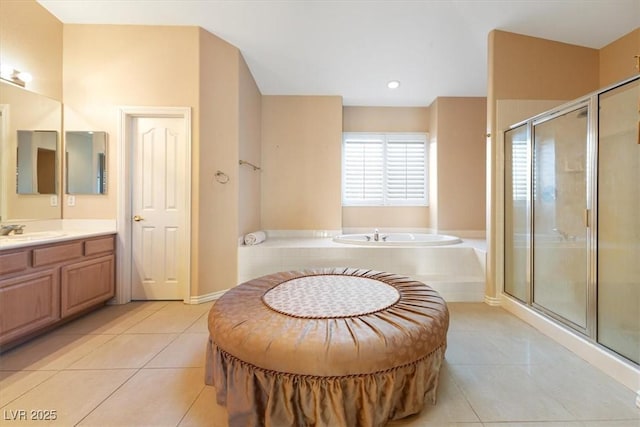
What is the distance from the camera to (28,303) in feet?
6.31

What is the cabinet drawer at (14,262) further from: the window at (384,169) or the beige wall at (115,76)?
the window at (384,169)

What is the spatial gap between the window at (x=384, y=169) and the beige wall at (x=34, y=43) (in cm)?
351

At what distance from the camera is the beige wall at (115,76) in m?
2.74

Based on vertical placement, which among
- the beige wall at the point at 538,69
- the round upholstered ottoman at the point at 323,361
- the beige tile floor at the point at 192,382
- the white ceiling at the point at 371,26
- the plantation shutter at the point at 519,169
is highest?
the white ceiling at the point at 371,26

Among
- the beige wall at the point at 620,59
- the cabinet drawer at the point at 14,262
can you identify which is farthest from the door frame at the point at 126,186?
the beige wall at the point at 620,59

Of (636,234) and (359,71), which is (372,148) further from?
(636,234)

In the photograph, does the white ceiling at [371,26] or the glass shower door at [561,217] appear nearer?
the glass shower door at [561,217]

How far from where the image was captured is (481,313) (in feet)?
8.48

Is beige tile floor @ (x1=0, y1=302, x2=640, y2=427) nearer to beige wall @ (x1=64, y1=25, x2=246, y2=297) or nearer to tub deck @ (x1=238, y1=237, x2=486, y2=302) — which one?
tub deck @ (x1=238, y1=237, x2=486, y2=302)

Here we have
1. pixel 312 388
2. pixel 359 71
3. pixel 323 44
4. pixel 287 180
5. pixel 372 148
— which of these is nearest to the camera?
pixel 312 388

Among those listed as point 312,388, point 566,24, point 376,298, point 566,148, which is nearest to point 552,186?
point 566,148

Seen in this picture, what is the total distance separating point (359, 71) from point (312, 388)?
3.50m

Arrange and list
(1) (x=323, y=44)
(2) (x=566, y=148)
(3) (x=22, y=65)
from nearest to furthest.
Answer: (2) (x=566, y=148), (3) (x=22, y=65), (1) (x=323, y=44)

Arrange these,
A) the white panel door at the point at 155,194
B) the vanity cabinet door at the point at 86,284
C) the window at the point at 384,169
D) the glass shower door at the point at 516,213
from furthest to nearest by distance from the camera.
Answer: the window at the point at 384,169, the white panel door at the point at 155,194, the glass shower door at the point at 516,213, the vanity cabinet door at the point at 86,284
